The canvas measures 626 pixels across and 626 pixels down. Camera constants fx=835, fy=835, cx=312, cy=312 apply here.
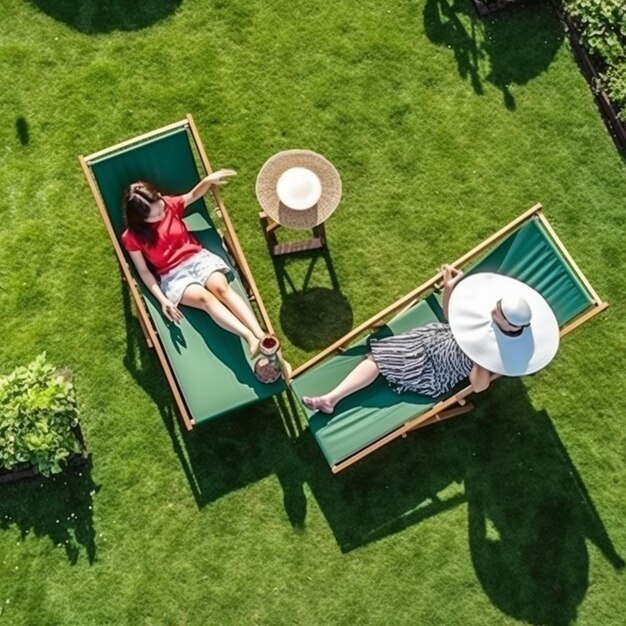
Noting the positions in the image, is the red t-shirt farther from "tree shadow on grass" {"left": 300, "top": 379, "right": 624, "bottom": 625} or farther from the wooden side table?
"tree shadow on grass" {"left": 300, "top": 379, "right": 624, "bottom": 625}

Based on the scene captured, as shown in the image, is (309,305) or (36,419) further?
(309,305)

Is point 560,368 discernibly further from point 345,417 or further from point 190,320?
point 190,320

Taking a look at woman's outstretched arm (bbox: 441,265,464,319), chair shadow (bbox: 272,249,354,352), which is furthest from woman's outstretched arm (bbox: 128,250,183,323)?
woman's outstretched arm (bbox: 441,265,464,319)

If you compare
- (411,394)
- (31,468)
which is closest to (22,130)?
(31,468)

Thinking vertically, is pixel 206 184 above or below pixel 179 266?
above

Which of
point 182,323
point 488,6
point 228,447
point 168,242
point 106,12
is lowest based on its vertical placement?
point 228,447

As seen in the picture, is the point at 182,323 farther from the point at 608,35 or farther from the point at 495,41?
the point at 608,35

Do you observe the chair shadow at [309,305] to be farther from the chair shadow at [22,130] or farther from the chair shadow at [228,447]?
the chair shadow at [22,130]
